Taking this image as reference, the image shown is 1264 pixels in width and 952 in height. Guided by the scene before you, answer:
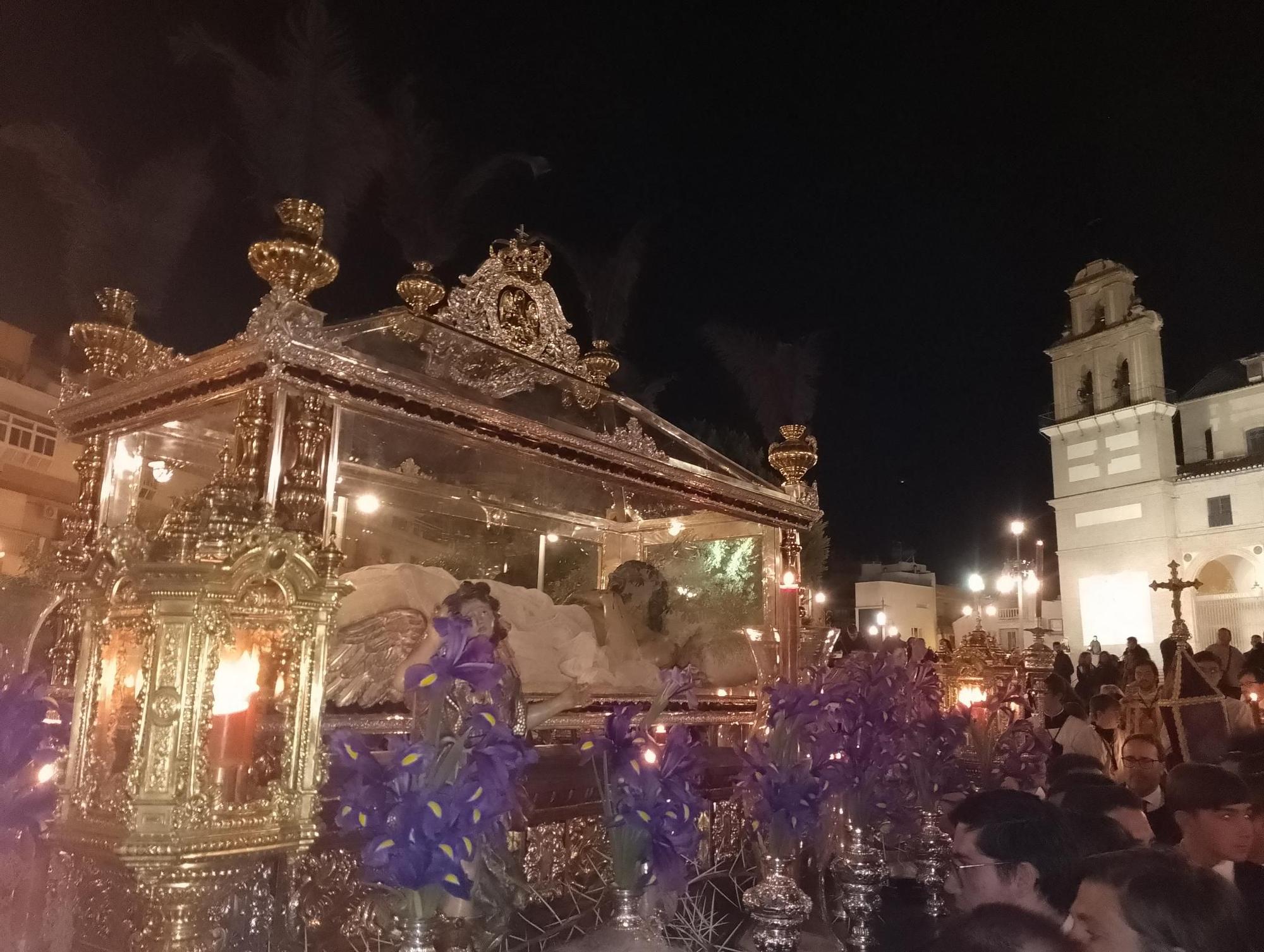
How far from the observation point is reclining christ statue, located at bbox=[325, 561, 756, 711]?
451 cm

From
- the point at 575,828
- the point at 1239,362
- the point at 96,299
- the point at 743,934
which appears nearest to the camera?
the point at 743,934

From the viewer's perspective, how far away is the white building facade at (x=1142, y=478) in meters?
22.5

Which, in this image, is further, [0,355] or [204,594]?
[0,355]

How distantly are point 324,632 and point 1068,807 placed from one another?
2.79m

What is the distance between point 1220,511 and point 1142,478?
80.2 inches

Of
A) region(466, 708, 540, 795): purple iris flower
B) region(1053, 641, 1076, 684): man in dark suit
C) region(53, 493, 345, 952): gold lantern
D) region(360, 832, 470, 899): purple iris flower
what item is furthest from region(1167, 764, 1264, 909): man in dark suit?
region(1053, 641, 1076, 684): man in dark suit

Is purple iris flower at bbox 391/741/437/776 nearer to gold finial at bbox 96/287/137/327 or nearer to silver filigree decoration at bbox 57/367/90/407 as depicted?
silver filigree decoration at bbox 57/367/90/407

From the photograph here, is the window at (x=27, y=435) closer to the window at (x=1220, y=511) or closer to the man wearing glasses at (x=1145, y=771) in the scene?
the man wearing glasses at (x=1145, y=771)

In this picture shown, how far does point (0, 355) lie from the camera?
13391 millimetres

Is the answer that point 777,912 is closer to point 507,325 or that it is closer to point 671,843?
point 671,843

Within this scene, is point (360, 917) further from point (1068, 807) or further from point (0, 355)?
point (0, 355)

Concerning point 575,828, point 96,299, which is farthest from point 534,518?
point 96,299

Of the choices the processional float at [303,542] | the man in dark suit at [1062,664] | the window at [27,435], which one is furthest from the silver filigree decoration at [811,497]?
the window at [27,435]

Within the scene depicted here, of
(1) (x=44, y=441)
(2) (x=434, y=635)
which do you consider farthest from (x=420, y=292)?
(1) (x=44, y=441)
